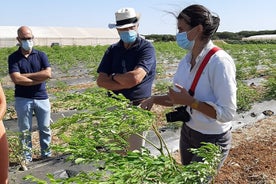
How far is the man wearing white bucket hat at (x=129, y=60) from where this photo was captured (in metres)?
3.35

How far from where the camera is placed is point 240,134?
5.96 m

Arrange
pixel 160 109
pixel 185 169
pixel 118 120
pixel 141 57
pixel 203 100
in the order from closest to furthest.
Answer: pixel 185 169, pixel 118 120, pixel 203 100, pixel 141 57, pixel 160 109

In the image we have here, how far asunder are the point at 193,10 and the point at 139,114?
0.77 m

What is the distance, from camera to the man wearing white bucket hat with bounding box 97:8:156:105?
335 cm

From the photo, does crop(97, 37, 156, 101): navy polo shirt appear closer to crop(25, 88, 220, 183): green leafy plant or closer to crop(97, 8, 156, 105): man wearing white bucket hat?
crop(97, 8, 156, 105): man wearing white bucket hat

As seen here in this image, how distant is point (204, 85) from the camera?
2.14 m

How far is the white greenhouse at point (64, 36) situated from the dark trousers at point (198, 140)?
43736mm

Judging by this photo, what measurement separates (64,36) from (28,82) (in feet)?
170

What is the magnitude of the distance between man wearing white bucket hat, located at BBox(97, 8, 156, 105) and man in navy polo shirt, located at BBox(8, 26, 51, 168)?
4.47 feet

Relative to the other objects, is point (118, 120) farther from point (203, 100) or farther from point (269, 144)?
point (269, 144)

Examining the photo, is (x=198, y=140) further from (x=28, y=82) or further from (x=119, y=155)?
(x=28, y=82)

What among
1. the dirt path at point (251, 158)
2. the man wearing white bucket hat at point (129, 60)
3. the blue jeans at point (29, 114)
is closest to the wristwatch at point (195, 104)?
the man wearing white bucket hat at point (129, 60)

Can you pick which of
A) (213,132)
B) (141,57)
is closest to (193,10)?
(213,132)

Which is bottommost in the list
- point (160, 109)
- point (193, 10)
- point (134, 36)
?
point (160, 109)
